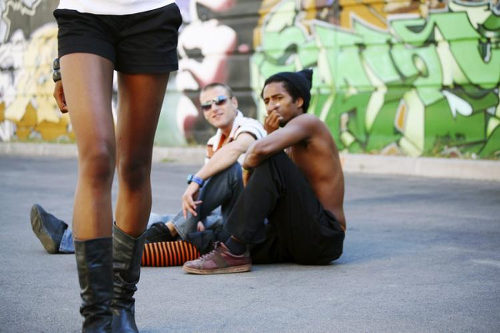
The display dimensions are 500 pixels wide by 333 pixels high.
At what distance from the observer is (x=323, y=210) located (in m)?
4.89

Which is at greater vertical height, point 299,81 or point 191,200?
point 299,81

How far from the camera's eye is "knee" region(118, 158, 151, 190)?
337cm

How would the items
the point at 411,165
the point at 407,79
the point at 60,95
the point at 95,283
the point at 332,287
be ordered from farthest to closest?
the point at 407,79 → the point at 411,165 → the point at 332,287 → the point at 60,95 → the point at 95,283

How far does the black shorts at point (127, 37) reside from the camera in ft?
10.2

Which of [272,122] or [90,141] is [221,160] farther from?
[90,141]

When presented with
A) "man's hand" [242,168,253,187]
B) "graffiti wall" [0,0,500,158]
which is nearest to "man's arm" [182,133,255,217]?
"man's hand" [242,168,253,187]

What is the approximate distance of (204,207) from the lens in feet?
17.4

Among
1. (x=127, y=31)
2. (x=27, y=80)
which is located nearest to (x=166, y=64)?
(x=127, y=31)

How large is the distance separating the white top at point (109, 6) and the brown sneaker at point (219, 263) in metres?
1.92

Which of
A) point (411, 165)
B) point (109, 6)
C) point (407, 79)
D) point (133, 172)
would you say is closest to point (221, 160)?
point (133, 172)

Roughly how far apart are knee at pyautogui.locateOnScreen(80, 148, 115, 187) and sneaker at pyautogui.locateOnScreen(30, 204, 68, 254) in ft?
7.72

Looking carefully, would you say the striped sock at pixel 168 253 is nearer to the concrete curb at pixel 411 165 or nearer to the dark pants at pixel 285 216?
the dark pants at pixel 285 216

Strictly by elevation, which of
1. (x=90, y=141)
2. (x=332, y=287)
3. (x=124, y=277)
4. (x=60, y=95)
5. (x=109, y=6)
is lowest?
(x=332, y=287)

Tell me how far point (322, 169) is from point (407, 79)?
7346 mm
